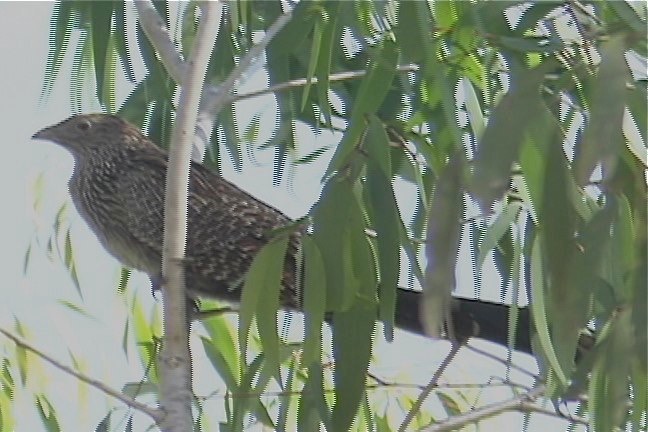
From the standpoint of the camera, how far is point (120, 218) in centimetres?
258

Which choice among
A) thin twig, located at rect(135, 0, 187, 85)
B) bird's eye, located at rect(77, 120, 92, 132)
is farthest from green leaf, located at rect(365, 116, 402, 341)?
bird's eye, located at rect(77, 120, 92, 132)

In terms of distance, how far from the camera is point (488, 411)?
1925 mm

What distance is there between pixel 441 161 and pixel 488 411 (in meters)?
0.39

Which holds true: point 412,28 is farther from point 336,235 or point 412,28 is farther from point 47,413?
point 47,413

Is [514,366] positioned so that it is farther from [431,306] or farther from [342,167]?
[431,306]

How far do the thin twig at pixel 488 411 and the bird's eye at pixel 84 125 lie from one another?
1.28 meters

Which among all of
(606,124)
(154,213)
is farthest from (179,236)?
(154,213)

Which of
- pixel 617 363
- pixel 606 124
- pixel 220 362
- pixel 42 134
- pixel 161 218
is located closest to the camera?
pixel 606 124

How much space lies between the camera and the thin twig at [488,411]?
6.01 feet

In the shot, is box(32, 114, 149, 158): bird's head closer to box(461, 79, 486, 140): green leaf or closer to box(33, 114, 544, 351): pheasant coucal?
box(33, 114, 544, 351): pheasant coucal

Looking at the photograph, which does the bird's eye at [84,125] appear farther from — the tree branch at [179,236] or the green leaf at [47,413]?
the tree branch at [179,236]

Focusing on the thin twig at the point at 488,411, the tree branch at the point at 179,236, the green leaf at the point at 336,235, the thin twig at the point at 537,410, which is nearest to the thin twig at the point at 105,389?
the tree branch at the point at 179,236

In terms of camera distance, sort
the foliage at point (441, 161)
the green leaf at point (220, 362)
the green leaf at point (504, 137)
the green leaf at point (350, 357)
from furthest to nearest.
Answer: the green leaf at point (220, 362) < the green leaf at point (350, 357) < the foliage at point (441, 161) < the green leaf at point (504, 137)

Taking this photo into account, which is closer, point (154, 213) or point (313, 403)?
point (313, 403)
